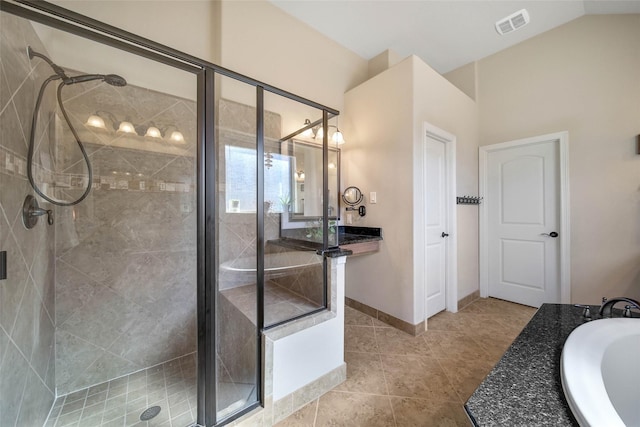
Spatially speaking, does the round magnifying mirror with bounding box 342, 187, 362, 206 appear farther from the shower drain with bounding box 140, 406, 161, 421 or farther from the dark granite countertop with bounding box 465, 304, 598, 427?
the shower drain with bounding box 140, 406, 161, 421

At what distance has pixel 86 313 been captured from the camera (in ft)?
5.42

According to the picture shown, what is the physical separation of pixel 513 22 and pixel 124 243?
428 cm

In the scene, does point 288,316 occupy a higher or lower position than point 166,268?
lower

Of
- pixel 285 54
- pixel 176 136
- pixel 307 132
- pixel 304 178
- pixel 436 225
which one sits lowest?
pixel 436 225

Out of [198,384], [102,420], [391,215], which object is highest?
[391,215]

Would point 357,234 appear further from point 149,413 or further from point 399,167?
point 149,413

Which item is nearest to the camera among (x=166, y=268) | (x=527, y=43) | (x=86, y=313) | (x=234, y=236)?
(x=86, y=313)

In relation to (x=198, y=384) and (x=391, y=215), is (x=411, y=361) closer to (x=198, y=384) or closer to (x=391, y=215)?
(x=391, y=215)

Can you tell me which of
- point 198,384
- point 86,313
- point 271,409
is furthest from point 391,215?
point 86,313

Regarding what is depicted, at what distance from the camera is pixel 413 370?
179 cm

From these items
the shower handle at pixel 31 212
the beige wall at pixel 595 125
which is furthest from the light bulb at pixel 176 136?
the beige wall at pixel 595 125

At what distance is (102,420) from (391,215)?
2595 mm

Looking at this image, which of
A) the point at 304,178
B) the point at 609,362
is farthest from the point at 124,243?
the point at 609,362

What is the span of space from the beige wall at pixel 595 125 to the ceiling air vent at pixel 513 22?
0.41 m
